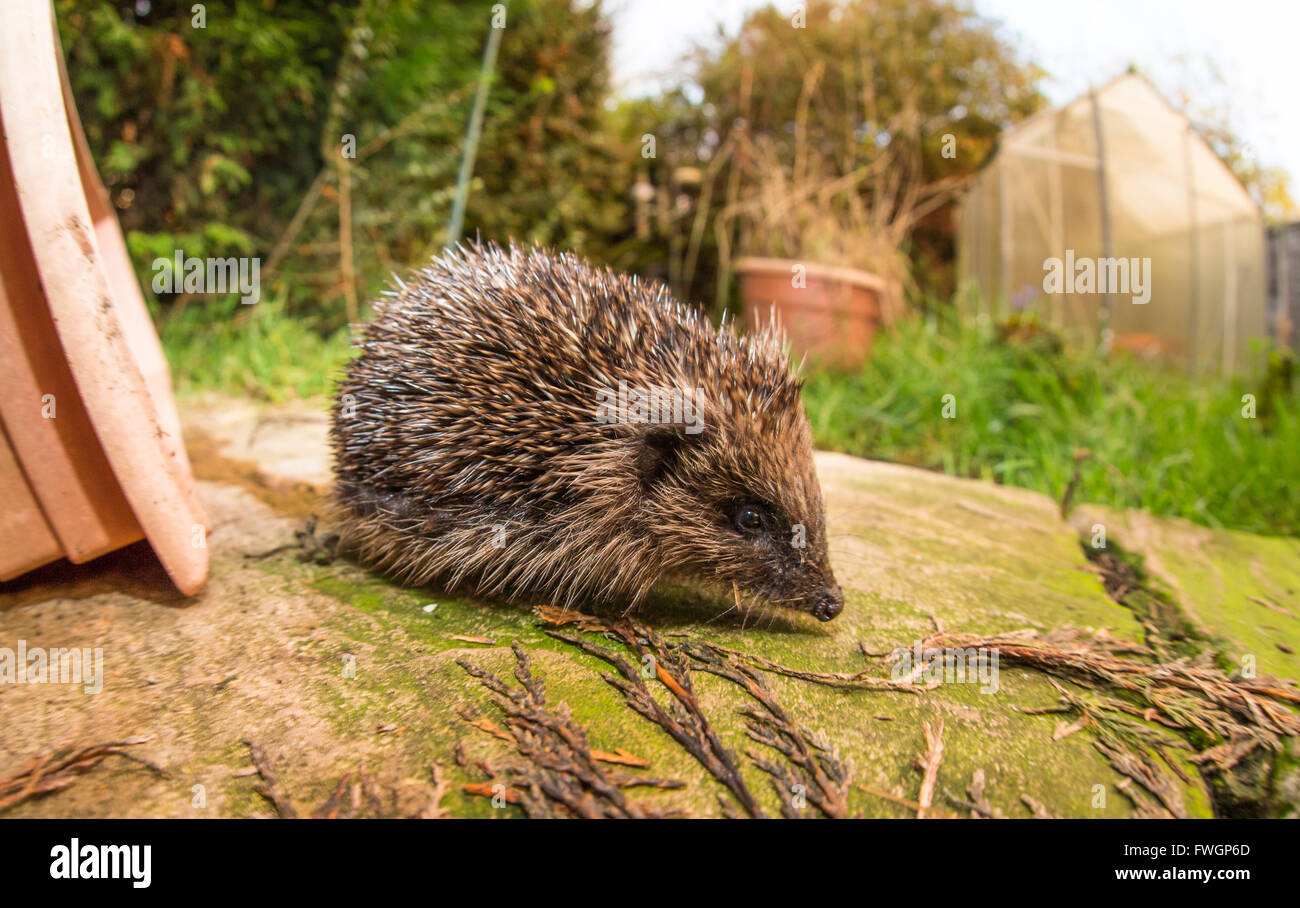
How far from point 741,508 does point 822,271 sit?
5.75 metres

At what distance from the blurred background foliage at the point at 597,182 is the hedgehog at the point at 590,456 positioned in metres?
2.09

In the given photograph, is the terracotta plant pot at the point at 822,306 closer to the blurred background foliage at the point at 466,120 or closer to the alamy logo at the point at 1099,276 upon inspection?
the blurred background foliage at the point at 466,120

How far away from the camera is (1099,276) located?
9.16 m

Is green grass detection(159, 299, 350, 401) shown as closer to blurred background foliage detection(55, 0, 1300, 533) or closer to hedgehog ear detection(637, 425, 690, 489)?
blurred background foliage detection(55, 0, 1300, 533)

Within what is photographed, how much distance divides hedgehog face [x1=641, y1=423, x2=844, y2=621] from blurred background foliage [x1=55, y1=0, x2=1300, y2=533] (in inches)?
103

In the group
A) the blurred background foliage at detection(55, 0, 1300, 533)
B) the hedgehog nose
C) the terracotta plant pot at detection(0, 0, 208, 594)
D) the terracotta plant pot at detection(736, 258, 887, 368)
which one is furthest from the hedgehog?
the terracotta plant pot at detection(736, 258, 887, 368)

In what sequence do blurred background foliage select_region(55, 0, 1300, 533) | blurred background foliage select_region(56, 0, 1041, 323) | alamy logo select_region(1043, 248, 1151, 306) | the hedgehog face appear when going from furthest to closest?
alamy logo select_region(1043, 248, 1151, 306), blurred background foliage select_region(56, 0, 1041, 323), blurred background foliage select_region(55, 0, 1300, 533), the hedgehog face

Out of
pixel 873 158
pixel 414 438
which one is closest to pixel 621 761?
pixel 414 438

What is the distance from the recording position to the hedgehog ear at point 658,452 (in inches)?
113

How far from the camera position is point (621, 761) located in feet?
6.16

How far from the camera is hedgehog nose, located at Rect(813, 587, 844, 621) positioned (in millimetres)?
2607

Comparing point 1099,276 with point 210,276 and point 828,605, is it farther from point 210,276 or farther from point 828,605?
point 210,276

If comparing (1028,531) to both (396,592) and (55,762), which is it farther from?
(55,762)
